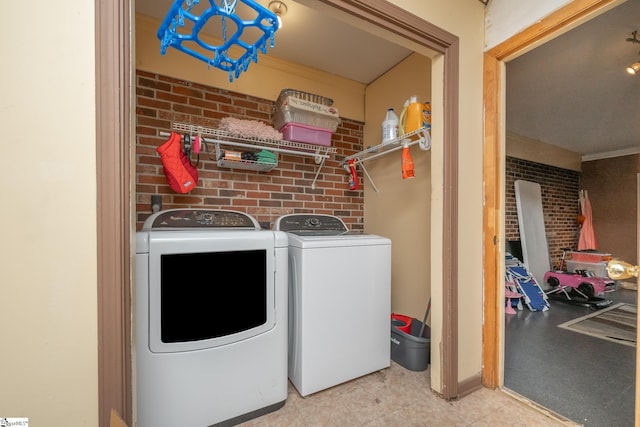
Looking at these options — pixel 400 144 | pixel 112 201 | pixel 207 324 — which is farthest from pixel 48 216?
pixel 400 144

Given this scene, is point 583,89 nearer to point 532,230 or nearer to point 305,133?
point 532,230

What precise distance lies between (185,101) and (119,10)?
4.05 ft

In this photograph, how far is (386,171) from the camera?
2414 mm

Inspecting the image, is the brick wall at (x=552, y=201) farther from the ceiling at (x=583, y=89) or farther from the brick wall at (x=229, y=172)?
the brick wall at (x=229, y=172)

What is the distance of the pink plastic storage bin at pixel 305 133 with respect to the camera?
1.95m

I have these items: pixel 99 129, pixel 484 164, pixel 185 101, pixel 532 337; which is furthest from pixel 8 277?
pixel 532 337

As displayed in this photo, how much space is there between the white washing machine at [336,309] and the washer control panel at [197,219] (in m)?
0.35

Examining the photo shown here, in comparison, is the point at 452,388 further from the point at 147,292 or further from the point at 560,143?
the point at 560,143

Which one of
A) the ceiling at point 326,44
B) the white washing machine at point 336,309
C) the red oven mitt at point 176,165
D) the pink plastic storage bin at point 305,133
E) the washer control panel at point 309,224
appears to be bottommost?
the white washing machine at point 336,309

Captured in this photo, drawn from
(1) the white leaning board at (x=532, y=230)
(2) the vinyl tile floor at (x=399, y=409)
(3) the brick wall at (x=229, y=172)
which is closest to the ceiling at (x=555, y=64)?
(3) the brick wall at (x=229, y=172)

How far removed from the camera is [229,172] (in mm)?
2064

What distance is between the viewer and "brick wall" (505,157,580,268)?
3.66m

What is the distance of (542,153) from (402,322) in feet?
12.0

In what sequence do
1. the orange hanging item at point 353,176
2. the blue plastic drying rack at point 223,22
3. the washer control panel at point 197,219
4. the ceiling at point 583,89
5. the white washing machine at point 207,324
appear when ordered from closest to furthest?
1. the blue plastic drying rack at point 223,22
2. the white washing machine at point 207,324
3. the washer control panel at point 197,219
4. the ceiling at point 583,89
5. the orange hanging item at point 353,176
